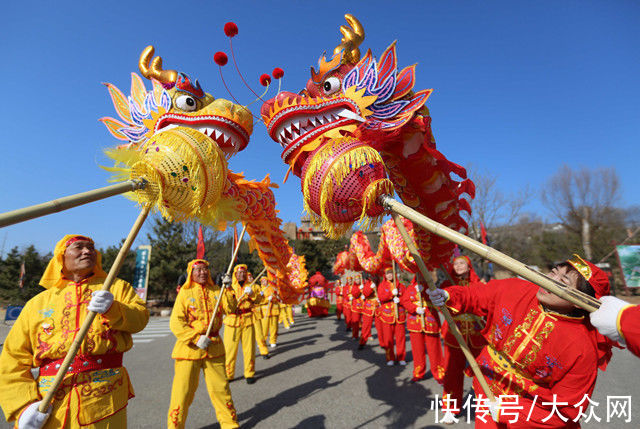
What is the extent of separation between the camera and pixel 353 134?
2.39m

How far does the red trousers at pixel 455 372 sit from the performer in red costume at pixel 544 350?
1330 mm

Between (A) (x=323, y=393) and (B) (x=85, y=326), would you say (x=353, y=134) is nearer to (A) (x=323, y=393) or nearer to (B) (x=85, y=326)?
(B) (x=85, y=326)

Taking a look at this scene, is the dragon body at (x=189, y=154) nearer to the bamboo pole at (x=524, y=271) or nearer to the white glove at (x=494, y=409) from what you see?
the bamboo pole at (x=524, y=271)

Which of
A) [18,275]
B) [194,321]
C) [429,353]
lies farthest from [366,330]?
[18,275]

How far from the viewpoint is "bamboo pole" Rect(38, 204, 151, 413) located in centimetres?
177

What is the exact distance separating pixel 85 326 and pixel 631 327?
2.73 metres

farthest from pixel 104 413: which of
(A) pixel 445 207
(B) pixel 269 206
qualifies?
(A) pixel 445 207

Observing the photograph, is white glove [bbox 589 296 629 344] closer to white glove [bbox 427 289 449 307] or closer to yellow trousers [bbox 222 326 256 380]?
white glove [bbox 427 289 449 307]

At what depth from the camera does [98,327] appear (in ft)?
7.07

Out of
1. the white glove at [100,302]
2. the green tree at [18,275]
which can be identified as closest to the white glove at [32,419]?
the white glove at [100,302]

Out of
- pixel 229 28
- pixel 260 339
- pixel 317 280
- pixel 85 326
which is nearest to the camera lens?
pixel 85 326

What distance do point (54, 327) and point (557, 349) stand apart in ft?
10.7

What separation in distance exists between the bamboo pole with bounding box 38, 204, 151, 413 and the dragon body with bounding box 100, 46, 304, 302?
0.17 metres

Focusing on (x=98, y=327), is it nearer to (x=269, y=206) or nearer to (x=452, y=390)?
(x=269, y=206)
